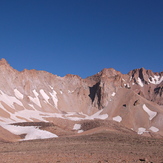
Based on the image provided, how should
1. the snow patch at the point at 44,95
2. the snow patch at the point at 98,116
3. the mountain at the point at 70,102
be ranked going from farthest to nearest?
1. the snow patch at the point at 44,95
2. the snow patch at the point at 98,116
3. the mountain at the point at 70,102

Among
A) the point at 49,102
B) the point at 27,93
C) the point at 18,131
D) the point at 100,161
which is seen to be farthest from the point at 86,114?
the point at 100,161

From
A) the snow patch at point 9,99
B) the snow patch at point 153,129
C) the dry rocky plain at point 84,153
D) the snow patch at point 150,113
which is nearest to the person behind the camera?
the dry rocky plain at point 84,153

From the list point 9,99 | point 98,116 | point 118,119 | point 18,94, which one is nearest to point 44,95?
point 18,94

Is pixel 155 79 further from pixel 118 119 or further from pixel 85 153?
pixel 85 153

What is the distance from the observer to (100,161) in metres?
14.0

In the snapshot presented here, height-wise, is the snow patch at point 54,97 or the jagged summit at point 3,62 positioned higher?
the jagged summit at point 3,62

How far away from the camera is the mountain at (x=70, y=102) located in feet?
260

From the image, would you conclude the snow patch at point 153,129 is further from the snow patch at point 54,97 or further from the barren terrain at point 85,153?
the barren terrain at point 85,153

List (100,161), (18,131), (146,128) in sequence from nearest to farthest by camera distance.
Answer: (100,161)
(18,131)
(146,128)

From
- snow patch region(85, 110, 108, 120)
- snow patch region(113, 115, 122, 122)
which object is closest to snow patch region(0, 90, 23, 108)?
snow patch region(85, 110, 108, 120)

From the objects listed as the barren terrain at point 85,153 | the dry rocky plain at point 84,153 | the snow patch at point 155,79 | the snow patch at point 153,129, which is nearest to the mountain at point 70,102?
the snow patch at point 153,129

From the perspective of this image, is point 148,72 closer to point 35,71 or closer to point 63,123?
point 35,71

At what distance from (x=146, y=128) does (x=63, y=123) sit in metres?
30.9

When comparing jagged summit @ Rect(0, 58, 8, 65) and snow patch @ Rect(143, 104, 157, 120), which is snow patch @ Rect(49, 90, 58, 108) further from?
snow patch @ Rect(143, 104, 157, 120)
